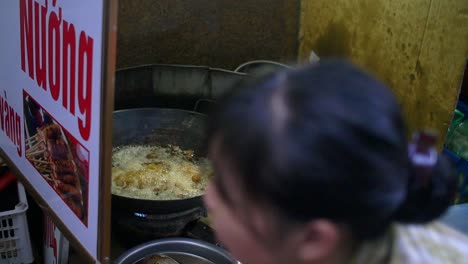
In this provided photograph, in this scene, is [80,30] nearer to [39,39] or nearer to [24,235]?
[39,39]

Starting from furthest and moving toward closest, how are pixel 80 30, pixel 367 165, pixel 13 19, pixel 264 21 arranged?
1. pixel 264 21
2. pixel 13 19
3. pixel 80 30
4. pixel 367 165

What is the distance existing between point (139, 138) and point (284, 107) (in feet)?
6.10

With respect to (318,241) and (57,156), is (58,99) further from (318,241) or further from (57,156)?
(318,241)

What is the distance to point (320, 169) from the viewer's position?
0.79 m

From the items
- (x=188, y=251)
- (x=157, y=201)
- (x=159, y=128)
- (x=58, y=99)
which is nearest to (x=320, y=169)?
(x=58, y=99)

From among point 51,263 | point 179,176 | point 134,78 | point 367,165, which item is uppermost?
point 367,165

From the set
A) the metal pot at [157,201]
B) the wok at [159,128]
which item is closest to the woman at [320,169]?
the metal pot at [157,201]

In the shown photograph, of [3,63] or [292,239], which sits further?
[3,63]

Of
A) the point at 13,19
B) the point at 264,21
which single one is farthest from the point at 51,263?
the point at 264,21

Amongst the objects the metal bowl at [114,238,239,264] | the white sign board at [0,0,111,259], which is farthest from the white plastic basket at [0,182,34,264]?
the metal bowl at [114,238,239,264]

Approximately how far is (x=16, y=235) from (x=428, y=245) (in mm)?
1860

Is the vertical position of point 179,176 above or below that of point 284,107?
below

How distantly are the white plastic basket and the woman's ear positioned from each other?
5.56ft

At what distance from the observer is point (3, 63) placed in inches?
80.0
